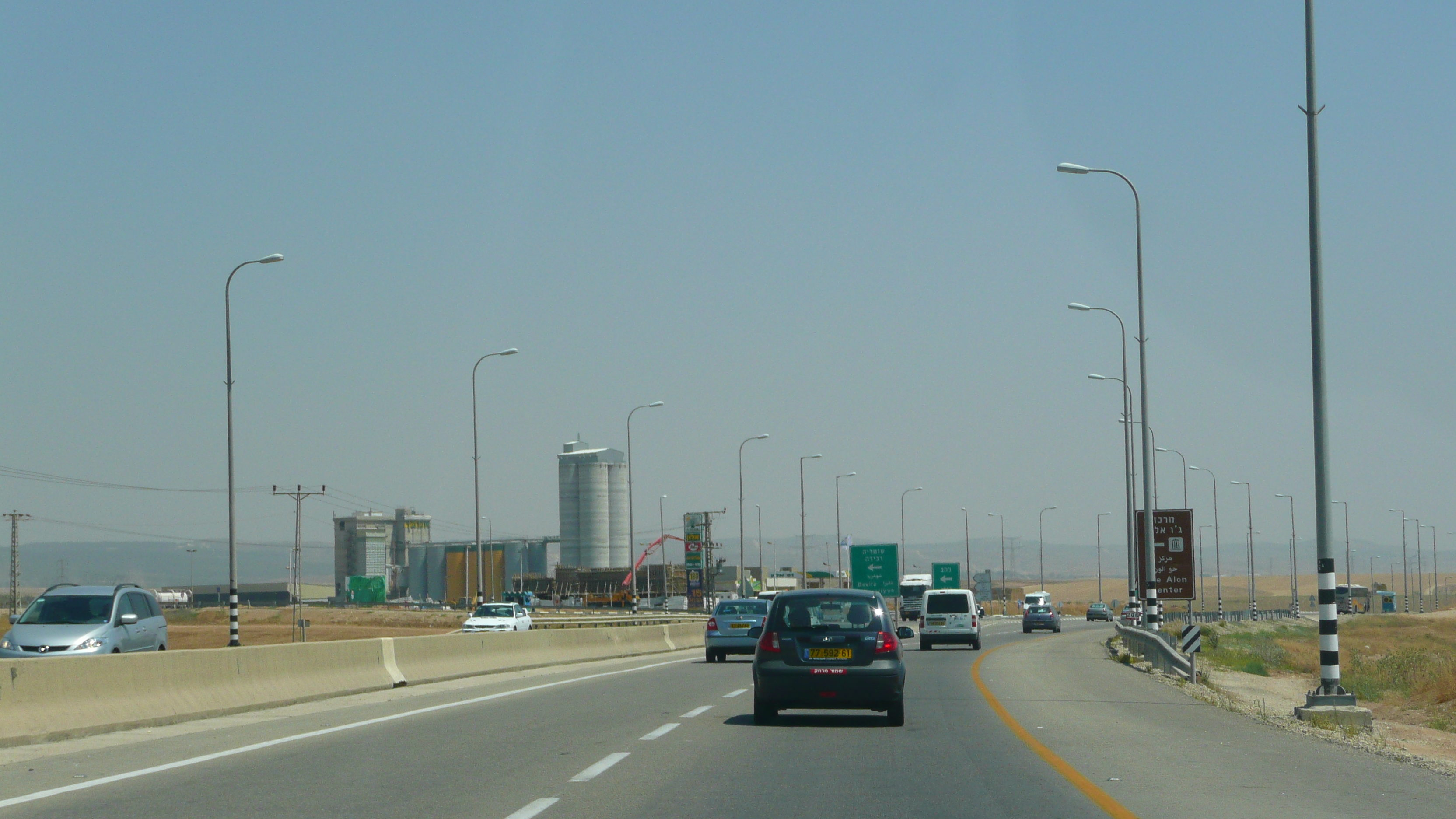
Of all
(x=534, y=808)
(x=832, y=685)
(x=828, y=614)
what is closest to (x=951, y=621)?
(x=828, y=614)

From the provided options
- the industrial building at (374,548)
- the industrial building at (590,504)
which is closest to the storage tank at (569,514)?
the industrial building at (590,504)

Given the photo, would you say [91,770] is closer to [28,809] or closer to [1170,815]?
[28,809]

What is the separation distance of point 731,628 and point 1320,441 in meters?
18.4

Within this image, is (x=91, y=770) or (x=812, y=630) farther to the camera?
(x=812, y=630)

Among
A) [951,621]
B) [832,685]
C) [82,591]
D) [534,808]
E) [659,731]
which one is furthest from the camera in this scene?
[951,621]

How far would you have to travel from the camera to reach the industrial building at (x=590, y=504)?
170 metres

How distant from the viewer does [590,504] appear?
6777 inches

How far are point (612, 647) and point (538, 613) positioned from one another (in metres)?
55.4

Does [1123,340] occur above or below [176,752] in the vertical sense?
above

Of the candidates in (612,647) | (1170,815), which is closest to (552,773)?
(1170,815)

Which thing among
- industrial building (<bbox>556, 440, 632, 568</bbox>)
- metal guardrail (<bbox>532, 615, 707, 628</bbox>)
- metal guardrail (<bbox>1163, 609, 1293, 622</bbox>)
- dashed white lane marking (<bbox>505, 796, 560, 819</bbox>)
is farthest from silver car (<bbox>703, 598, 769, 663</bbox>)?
industrial building (<bbox>556, 440, 632, 568</bbox>)

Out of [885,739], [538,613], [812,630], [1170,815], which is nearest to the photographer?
[1170,815]

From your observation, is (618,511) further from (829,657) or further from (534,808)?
(534,808)

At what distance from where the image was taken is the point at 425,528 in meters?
193
